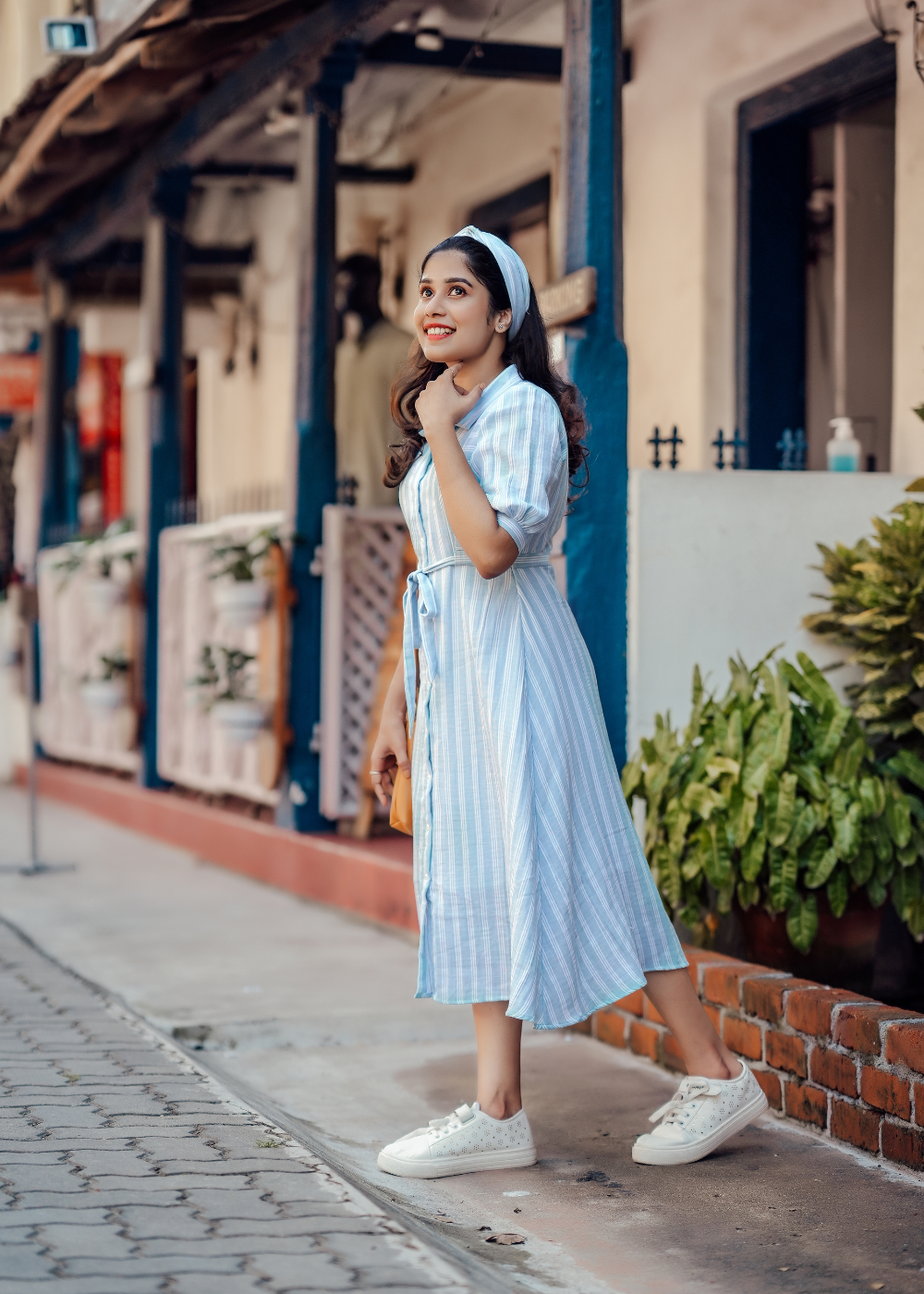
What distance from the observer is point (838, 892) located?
4184mm

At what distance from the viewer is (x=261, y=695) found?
25.2 ft

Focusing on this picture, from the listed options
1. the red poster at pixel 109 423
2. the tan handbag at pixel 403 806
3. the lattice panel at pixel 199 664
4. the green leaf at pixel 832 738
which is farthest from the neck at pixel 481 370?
the red poster at pixel 109 423

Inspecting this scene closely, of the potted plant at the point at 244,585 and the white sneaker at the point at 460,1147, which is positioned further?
the potted plant at the point at 244,585

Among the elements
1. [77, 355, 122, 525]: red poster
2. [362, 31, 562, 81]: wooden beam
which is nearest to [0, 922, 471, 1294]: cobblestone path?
[362, 31, 562, 81]: wooden beam

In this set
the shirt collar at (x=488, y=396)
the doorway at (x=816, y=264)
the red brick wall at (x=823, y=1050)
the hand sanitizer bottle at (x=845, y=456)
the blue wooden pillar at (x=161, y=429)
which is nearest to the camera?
the shirt collar at (x=488, y=396)

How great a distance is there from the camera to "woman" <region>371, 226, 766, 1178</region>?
3271mm

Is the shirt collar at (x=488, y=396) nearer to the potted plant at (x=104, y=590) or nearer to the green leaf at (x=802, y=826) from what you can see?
the green leaf at (x=802, y=826)

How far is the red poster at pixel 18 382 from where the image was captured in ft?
43.8

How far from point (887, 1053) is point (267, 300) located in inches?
358

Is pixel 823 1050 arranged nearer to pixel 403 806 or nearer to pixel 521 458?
pixel 403 806

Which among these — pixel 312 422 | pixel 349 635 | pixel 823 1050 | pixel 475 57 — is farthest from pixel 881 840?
pixel 475 57

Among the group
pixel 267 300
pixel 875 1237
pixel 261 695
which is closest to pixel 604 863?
pixel 875 1237

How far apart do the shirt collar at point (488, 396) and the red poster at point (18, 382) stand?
34.6ft

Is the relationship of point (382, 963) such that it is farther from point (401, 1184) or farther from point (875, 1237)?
point (875, 1237)
